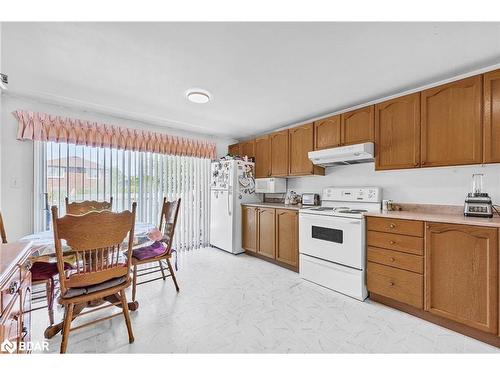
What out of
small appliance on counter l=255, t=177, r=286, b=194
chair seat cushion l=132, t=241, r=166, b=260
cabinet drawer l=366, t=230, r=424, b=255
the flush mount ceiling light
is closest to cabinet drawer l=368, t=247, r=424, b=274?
cabinet drawer l=366, t=230, r=424, b=255

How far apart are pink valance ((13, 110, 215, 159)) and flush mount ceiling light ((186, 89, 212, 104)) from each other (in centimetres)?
130

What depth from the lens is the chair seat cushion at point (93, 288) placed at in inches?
56.6

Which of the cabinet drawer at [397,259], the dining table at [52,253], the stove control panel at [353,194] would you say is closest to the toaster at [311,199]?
the stove control panel at [353,194]

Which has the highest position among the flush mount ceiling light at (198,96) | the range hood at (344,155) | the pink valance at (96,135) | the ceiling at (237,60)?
the ceiling at (237,60)

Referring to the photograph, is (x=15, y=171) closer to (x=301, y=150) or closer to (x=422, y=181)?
(x=301, y=150)

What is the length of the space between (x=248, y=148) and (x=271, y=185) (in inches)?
37.6

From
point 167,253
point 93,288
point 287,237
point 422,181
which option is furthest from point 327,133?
point 93,288

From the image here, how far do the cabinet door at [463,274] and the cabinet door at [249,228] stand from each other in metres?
2.30

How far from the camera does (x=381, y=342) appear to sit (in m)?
1.61

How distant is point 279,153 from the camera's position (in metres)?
3.61

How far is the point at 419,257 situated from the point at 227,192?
2.76m

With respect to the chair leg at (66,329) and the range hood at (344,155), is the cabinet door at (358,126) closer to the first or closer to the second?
the range hood at (344,155)

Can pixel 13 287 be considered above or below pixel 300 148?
below

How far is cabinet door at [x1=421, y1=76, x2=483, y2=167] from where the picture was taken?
183 centimetres
